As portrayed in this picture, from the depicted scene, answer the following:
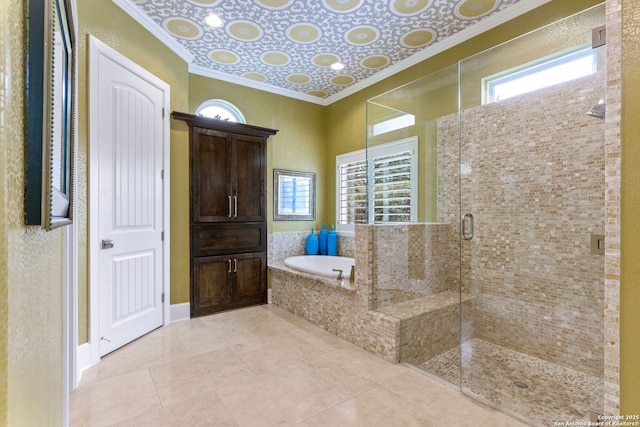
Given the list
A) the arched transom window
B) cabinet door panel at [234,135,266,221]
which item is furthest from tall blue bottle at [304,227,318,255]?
the arched transom window

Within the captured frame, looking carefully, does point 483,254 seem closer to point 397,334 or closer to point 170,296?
point 397,334

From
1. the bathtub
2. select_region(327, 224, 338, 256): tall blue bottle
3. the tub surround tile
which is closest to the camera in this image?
the bathtub

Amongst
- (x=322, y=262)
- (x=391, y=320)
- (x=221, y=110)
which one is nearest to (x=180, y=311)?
(x=322, y=262)

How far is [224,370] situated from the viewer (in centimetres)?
230

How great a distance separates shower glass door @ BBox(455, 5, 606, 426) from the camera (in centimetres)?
207

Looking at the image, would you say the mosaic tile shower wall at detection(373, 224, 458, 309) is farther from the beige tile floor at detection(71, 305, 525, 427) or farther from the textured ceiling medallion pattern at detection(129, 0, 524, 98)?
the textured ceiling medallion pattern at detection(129, 0, 524, 98)

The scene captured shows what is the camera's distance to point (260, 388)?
6.75 ft

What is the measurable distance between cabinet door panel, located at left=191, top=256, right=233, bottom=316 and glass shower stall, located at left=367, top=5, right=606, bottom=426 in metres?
1.88

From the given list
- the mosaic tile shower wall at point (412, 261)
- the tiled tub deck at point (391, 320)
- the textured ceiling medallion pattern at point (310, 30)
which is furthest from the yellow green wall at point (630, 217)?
the textured ceiling medallion pattern at point (310, 30)

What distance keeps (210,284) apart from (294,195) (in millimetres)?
1664

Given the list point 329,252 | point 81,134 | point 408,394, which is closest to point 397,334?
point 408,394

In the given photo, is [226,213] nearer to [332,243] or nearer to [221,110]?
[221,110]

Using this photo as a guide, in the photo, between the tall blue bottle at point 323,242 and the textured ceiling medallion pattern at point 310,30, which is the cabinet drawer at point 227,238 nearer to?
the tall blue bottle at point 323,242

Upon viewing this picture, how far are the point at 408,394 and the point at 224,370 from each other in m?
1.32
